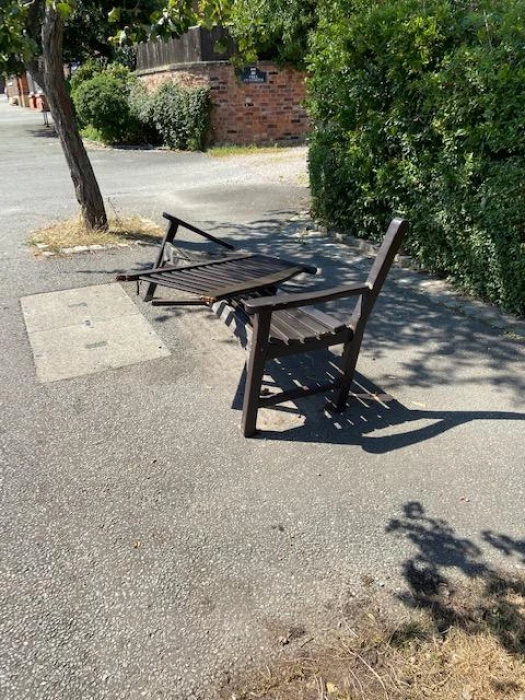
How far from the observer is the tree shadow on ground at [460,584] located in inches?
83.0

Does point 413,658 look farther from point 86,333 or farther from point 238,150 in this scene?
point 238,150

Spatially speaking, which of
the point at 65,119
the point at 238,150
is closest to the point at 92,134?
the point at 238,150

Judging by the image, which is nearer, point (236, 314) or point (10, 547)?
point (10, 547)

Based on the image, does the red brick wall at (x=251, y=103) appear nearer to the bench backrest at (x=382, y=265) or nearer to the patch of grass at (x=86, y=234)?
the patch of grass at (x=86, y=234)

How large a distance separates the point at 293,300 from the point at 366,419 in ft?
2.92

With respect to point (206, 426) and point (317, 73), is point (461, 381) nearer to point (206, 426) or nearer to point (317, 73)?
point (206, 426)

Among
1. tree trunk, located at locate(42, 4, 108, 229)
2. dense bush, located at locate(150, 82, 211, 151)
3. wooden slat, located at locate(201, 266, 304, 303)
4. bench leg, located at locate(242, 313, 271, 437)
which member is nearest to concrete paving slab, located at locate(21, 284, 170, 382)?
wooden slat, located at locate(201, 266, 304, 303)

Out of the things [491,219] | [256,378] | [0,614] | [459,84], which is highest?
[459,84]

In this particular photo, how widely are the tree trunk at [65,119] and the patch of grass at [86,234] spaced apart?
18 cm

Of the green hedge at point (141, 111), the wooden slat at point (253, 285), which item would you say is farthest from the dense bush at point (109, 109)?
the wooden slat at point (253, 285)

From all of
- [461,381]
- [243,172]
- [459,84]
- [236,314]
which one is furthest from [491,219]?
[243,172]

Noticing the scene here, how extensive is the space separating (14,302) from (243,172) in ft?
26.7

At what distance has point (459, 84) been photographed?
187 inches

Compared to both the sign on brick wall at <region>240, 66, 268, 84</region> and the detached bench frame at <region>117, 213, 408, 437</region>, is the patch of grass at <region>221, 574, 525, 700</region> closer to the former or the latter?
the detached bench frame at <region>117, 213, 408, 437</region>
